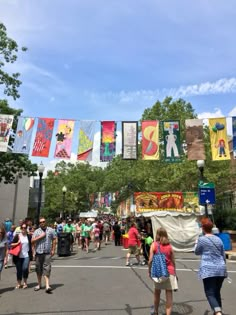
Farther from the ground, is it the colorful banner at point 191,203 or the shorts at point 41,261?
the colorful banner at point 191,203

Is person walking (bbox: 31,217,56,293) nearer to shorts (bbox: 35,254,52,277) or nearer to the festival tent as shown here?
shorts (bbox: 35,254,52,277)

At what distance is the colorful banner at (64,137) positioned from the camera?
52.3 ft

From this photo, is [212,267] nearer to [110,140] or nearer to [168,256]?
[168,256]


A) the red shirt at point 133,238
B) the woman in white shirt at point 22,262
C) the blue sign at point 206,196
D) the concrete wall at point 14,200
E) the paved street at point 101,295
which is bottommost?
the paved street at point 101,295

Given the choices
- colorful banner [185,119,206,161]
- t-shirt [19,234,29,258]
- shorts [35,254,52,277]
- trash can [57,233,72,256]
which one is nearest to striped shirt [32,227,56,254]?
shorts [35,254,52,277]

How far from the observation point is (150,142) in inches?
631

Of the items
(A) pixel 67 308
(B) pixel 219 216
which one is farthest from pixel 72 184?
(A) pixel 67 308

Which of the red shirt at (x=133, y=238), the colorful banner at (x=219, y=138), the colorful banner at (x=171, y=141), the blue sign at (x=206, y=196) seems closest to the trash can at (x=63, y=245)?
the red shirt at (x=133, y=238)

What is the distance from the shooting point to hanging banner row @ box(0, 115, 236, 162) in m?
15.9

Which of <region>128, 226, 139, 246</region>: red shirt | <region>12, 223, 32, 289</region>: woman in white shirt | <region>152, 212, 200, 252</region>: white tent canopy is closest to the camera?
<region>12, 223, 32, 289</region>: woman in white shirt

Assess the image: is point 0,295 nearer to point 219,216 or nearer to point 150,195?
point 150,195

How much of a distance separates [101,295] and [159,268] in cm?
269

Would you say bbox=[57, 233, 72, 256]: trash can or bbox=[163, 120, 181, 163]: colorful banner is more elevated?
bbox=[163, 120, 181, 163]: colorful banner

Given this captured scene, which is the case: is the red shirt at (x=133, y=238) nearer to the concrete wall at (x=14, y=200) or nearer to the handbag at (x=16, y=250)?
the handbag at (x=16, y=250)
